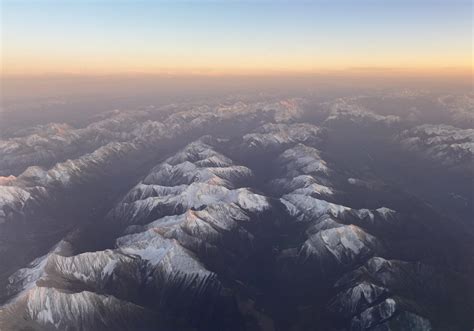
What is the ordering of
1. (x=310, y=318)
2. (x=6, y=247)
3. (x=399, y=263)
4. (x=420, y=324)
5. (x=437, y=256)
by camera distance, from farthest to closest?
1. (x=6, y=247)
2. (x=437, y=256)
3. (x=399, y=263)
4. (x=310, y=318)
5. (x=420, y=324)

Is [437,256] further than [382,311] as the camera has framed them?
Yes

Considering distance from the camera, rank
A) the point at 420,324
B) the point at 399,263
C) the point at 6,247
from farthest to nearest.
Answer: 1. the point at 6,247
2. the point at 399,263
3. the point at 420,324

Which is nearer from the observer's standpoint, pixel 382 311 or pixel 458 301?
pixel 382 311

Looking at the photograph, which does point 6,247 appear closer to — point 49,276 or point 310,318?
point 49,276

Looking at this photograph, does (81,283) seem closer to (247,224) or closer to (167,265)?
(167,265)

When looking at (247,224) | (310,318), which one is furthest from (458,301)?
(247,224)

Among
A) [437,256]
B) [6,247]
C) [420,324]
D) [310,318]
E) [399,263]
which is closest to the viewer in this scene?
[420,324]

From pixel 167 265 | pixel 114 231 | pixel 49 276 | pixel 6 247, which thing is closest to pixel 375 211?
pixel 167 265

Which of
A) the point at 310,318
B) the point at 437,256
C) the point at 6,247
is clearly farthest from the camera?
the point at 6,247

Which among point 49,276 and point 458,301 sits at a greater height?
point 49,276
